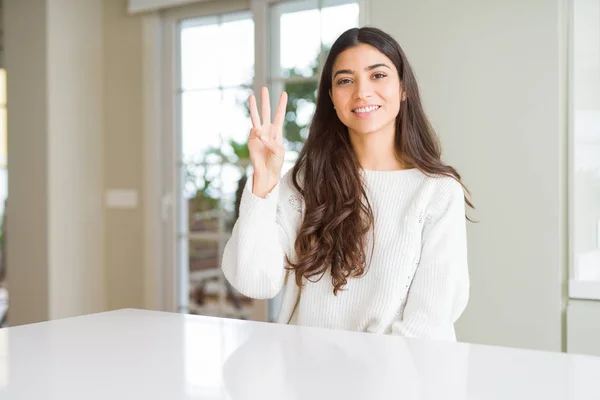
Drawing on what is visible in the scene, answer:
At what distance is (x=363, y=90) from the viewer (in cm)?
164

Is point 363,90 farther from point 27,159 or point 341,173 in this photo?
point 27,159

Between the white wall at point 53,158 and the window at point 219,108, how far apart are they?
524 millimetres

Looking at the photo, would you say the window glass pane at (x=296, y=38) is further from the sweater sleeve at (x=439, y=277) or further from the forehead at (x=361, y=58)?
the sweater sleeve at (x=439, y=277)

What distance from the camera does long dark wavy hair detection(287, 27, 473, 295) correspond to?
1590mm

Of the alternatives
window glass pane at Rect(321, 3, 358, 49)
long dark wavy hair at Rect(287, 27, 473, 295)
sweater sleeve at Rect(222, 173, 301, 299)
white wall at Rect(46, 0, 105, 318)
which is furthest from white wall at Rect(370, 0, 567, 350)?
white wall at Rect(46, 0, 105, 318)

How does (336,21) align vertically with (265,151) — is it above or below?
above

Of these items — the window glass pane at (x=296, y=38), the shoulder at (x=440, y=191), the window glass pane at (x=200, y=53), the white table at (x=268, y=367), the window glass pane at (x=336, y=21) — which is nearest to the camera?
the white table at (x=268, y=367)

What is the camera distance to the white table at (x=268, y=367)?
28.0 inches

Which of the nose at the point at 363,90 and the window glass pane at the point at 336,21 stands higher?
the window glass pane at the point at 336,21

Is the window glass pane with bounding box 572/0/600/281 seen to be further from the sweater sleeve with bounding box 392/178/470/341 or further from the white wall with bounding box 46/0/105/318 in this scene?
the white wall with bounding box 46/0/105/318

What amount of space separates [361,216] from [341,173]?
0.14m

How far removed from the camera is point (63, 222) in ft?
12.8

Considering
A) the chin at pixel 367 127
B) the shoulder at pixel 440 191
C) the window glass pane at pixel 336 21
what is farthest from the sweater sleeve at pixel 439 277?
→ the window glass pane at pixel 336 21

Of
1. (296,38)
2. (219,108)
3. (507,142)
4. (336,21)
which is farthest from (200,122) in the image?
(507,142)
